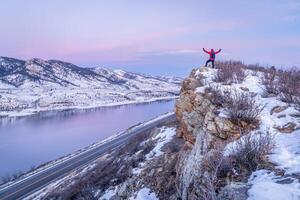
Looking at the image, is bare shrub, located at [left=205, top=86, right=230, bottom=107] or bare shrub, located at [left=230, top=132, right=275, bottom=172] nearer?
bare shrub, located at [left=230, top=132, right=275, bottom=172]

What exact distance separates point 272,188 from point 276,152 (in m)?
1.65

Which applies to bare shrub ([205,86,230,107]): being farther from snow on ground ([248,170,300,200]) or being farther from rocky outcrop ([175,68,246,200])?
snow on ground ([248,170,300,200])

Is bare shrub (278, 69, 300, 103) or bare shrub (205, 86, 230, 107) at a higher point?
bare shrub (278, 69, 300, 103)

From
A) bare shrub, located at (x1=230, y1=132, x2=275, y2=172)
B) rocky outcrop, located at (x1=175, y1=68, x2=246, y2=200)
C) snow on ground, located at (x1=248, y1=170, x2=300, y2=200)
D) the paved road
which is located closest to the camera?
snow on ground, located at (x1=248, y1=170, x2=300, y2=200)

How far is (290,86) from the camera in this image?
10.5 meters

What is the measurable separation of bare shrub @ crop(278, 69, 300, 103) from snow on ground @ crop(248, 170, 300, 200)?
4536 millimetres

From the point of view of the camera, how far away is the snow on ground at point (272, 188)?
472cm

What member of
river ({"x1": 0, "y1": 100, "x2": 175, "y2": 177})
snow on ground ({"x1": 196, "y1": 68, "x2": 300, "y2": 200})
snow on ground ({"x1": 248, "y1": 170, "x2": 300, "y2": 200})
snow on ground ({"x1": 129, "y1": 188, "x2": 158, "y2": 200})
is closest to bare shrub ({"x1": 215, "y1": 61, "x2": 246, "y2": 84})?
snow on ground ({"x1": 196, "y1": 68, "x2": 300, "y2": 200})

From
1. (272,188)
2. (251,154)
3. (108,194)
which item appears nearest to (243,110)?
(251,154)

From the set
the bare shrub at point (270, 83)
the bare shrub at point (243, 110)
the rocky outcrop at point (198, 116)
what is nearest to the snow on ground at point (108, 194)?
the rocky outcrop at point (198, 116)

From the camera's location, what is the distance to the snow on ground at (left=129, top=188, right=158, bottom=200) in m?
9.01

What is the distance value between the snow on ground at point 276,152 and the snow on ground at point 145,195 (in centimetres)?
285

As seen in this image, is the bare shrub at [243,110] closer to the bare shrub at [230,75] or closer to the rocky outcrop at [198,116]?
the rocky outcrop at [198,116]

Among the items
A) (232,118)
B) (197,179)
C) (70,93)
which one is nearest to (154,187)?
(232,118)
